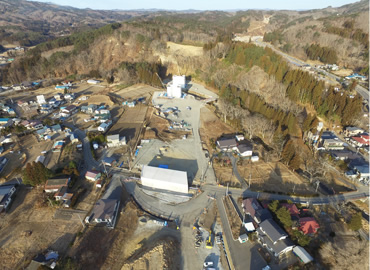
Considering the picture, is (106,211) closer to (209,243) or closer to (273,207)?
(209,243)

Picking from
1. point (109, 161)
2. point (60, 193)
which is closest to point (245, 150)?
point (109, 161)

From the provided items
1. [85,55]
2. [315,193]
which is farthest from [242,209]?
[85,55]

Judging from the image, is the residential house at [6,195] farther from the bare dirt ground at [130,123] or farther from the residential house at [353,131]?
the residential house at [353,131]

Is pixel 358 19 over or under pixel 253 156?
over

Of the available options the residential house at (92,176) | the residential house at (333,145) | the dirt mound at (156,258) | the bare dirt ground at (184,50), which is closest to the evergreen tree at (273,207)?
the dirt mound at (156,258)

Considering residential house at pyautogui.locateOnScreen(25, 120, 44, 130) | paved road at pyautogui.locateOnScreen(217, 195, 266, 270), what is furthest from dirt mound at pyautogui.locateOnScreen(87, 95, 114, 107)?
paved road at pyautogui.locateOnScreen(217, 195, 266, 270)

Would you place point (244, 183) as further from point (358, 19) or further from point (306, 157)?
point (358, 19)
